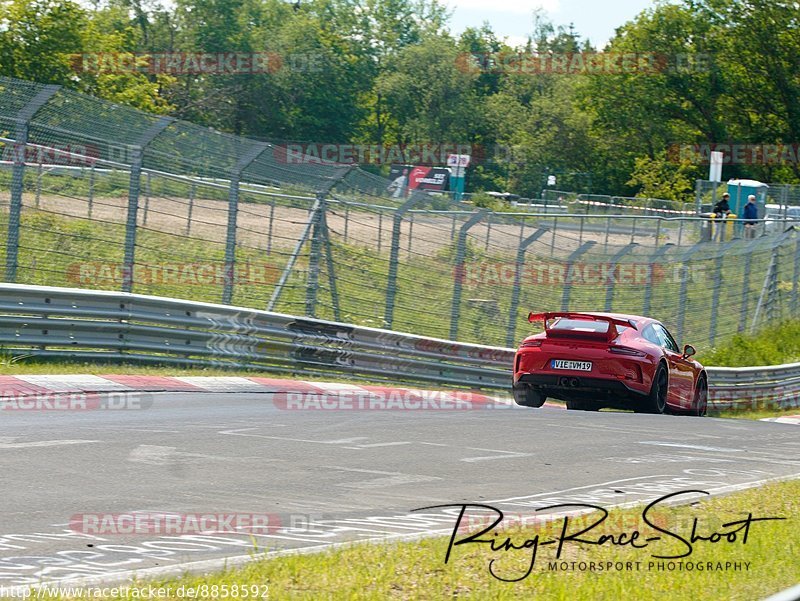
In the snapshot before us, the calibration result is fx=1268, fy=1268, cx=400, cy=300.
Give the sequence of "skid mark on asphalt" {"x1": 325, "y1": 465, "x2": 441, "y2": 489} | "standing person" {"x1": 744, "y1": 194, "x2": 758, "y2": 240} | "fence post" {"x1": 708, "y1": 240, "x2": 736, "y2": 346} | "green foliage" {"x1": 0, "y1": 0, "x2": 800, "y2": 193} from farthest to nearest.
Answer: "green foliage" {"x1": 0, "y1": 0, "x2": 800, "y2": 193} < "standing person" {"x1": 744, "y1": 194, "x2": 758, "y2": 240} < "fence post" {"x1": 708, "y1": 240, "x2": 736, "y2": 346} < "skid mark on asphalt" {"x1": 325, "y1": 465, "x2": 441, "y2": 489}

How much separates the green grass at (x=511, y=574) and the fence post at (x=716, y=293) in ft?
62.8

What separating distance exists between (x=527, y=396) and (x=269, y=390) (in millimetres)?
4061

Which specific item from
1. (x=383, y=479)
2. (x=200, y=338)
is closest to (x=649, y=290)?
(x=200, y=338)

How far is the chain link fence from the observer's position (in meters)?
14.6

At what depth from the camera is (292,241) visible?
1925 centimetres

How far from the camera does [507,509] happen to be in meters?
7.91

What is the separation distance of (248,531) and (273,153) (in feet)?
32.4

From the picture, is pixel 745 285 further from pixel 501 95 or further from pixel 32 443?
pixel 501 95

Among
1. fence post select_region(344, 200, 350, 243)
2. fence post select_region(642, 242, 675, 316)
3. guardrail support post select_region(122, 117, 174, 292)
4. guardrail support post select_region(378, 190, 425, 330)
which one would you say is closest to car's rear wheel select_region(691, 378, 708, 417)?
guardrail support post select_region(378, 190, 425, 330)

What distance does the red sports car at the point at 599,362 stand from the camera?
52.3 ft

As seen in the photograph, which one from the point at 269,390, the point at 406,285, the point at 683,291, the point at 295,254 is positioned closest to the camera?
the point at 269,390

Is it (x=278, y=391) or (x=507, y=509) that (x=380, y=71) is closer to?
(x=278, y=391)

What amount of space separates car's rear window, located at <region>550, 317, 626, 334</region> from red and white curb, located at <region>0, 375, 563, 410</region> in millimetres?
1316

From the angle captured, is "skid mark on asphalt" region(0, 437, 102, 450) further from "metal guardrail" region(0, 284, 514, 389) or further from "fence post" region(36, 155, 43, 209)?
"fence post" region(36, 155, 43, 209)
